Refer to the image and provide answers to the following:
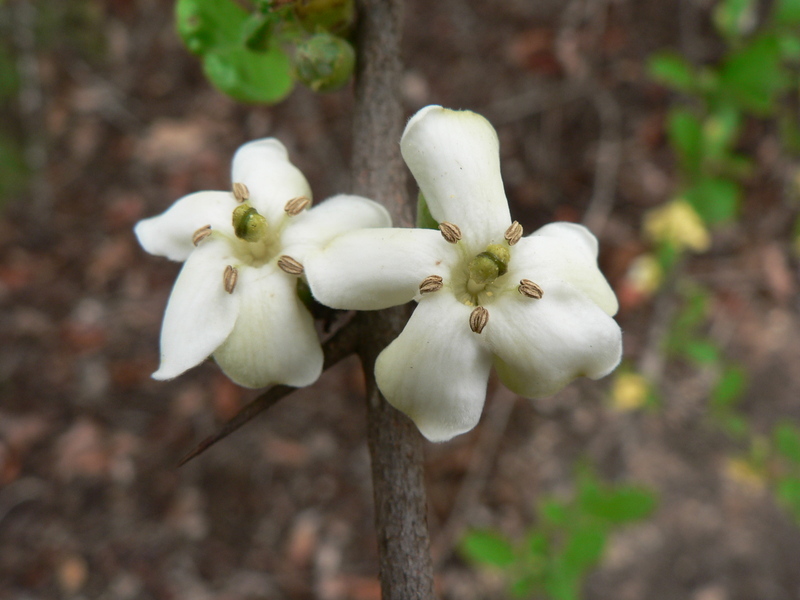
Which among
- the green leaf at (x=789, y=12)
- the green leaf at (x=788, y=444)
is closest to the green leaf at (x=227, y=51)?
the green leaf at (x=789, y=12)

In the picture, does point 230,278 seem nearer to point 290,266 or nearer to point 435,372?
point 290,266

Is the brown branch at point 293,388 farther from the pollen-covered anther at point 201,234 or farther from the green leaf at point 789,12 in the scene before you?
the green leaf at point 789,12

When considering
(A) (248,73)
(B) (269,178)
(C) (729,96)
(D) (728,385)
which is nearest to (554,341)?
(B) (269,178)

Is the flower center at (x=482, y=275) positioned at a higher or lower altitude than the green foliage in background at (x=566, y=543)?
higher

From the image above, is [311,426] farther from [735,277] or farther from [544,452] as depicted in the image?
[735,277]

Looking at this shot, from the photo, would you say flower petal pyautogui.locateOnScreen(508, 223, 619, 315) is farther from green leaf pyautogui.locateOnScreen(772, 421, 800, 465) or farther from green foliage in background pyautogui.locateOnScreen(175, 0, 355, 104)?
green leaf pyautogui.locateOnScreen(772, 421, 800, 465)

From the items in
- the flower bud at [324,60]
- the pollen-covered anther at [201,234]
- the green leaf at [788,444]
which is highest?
the flower bud at [324,60]

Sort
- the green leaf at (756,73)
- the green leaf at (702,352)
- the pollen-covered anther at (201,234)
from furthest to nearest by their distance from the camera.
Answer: the green leaf at (702,352) < the green leaf at (756,73) < the pollen-covered anther at (201,234)

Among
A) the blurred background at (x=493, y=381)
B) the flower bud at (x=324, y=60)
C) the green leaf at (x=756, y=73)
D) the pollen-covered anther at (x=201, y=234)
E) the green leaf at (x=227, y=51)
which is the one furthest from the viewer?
the blurred background at (x=493, y=381)
